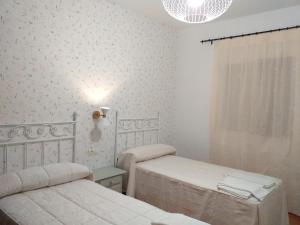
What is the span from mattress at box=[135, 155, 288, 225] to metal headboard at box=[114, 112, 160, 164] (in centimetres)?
45

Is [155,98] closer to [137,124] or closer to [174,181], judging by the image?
[137,124]

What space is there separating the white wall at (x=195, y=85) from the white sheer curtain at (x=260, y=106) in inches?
8.1

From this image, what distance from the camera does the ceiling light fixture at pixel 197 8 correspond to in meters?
1.66

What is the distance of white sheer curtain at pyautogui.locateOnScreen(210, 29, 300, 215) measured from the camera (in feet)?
9.68

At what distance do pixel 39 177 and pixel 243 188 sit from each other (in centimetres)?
181

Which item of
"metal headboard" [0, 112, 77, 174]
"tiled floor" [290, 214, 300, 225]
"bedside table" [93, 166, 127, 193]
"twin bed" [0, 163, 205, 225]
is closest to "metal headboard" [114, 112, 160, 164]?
"bedside table" [93, 166, 127, 193]

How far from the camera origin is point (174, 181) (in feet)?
8.45

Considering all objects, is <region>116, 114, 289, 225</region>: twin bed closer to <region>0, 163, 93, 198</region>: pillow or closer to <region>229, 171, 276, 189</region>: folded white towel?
<region>229, 171, 276, 189</region>: folded white towel

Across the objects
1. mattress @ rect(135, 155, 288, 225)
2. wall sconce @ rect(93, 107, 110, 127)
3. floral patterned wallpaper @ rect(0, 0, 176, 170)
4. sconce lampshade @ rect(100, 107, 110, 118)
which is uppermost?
floral patterned wallpaper @ rect(0, 0, 176, 170)

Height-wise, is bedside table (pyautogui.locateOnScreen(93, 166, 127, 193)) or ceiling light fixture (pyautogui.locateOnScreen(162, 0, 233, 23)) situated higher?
ceiling light fixture (pyautogui.locateOnScreen(162, 0, 233, 23))

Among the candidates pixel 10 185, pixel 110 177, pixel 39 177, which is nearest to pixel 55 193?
pixel 39 177

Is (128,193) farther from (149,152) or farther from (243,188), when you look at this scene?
(243,188)

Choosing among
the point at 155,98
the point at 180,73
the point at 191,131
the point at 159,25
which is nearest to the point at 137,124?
the point at 155,98

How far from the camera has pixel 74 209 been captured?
1.77m
